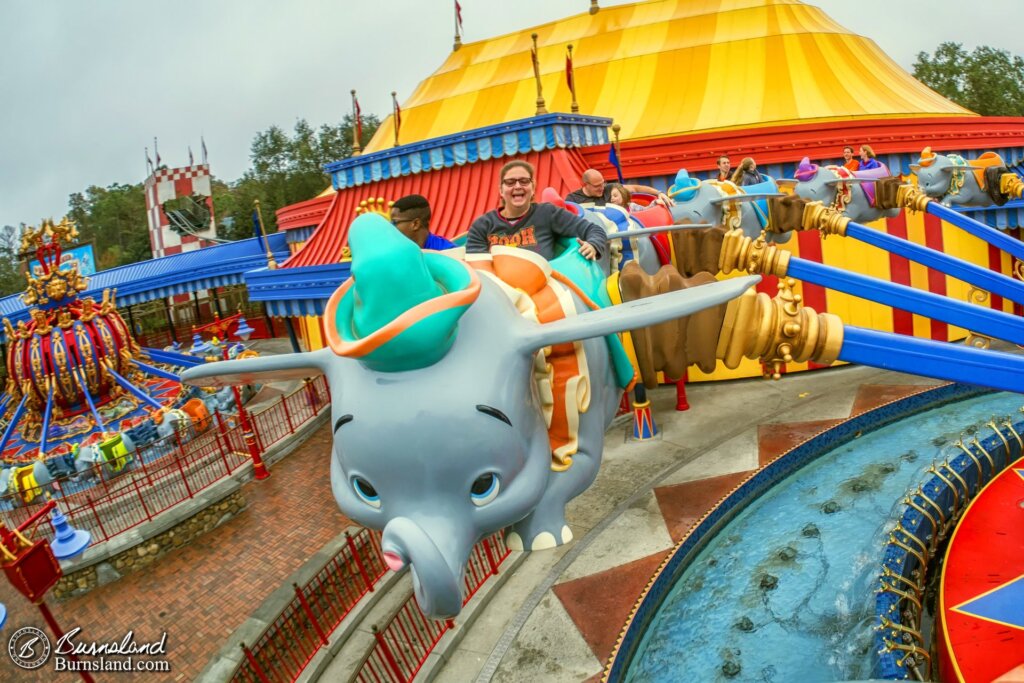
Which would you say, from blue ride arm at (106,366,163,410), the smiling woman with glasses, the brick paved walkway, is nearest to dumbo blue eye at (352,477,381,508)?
the smiling woman with glasses

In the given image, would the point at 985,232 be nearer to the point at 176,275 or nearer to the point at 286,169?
the point at 176,275

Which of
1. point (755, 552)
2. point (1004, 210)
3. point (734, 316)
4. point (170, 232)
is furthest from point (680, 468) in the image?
point (170, 232)

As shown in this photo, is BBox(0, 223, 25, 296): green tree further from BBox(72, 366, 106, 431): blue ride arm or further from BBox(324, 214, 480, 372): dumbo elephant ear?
BBox(324, 214, 480, 372): dumbo elephant ear

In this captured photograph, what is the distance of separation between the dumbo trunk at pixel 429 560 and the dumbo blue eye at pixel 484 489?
4.0 inches

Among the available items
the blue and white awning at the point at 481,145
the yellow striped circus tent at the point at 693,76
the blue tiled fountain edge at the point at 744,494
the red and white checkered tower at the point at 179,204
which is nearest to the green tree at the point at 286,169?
the red and white checkered tower at the point at 179,204

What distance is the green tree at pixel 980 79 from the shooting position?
28.7 metres

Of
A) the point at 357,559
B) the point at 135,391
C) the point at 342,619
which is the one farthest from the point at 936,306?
the point at 135,391

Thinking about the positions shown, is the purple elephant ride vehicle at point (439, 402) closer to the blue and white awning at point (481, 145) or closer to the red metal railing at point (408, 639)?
the red metal railing at point (408, 639)

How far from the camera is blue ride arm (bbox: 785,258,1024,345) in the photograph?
301 cm

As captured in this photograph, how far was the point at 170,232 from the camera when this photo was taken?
31391mm

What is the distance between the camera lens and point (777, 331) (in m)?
2.36

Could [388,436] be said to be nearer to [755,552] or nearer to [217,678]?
[755,552]

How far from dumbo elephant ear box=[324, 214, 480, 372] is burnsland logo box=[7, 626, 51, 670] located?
26.3ft

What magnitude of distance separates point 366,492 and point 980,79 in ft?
122
